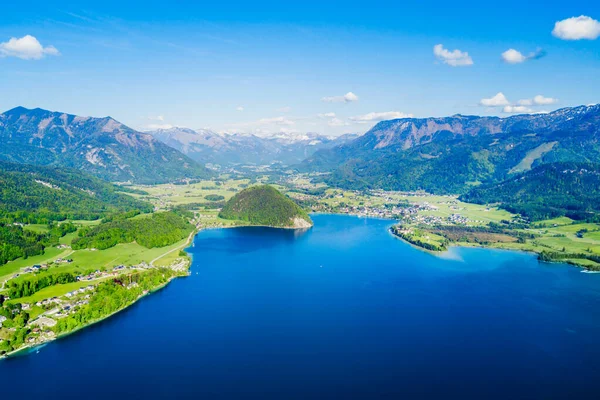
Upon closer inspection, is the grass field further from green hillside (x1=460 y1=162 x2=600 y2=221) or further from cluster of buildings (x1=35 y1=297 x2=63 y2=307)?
green hillside (x1=460 y1=162 x2=600 y2=221)

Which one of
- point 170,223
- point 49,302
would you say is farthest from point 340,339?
point 170,223

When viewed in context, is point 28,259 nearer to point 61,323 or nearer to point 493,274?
point 61,323

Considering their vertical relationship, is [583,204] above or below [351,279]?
above

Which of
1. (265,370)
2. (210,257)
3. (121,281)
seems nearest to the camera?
(265,370)

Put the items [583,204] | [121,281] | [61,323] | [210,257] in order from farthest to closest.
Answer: [583,204], [210,257], [121,281], [61,323]

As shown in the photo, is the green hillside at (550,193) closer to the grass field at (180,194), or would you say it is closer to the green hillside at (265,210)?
the green hillside at (265,210)

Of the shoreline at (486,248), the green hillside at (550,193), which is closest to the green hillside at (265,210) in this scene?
the shoreline at (486,248)

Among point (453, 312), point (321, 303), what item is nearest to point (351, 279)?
point (321, 303)
